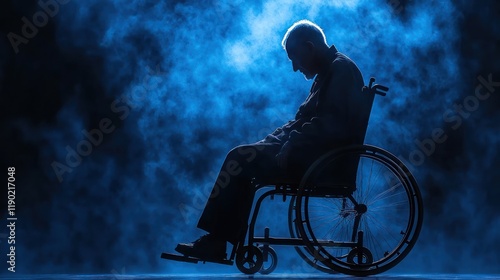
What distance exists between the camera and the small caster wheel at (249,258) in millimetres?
2791

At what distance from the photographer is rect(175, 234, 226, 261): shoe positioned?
2664 mm

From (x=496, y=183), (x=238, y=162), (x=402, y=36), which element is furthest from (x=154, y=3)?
(x=496, y=183)

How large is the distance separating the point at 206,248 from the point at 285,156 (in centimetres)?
48

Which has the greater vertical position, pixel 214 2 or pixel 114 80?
pixel 214 2

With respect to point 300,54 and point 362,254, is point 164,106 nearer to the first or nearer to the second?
point 300,54

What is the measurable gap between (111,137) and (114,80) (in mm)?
368

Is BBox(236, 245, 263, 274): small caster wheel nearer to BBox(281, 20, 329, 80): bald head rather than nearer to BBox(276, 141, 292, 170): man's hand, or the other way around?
BBox(276, 141, 292, 170): man's hand

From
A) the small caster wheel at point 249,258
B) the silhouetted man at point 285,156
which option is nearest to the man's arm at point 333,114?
the silhouetted man at point 285,156

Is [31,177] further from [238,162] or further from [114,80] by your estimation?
[238,162]

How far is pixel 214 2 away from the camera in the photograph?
4.38 metres

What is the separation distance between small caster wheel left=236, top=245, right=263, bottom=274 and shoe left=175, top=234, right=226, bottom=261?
4.2 inches

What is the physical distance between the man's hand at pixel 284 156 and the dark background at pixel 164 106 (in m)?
1.49

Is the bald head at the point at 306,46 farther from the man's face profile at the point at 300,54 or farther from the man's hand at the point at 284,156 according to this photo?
the man's hand at the point at 284,156

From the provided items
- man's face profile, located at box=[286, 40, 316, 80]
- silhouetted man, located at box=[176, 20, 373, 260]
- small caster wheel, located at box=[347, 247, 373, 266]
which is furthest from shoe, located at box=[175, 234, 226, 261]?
man's face profile, located at box=[286, 40, 316, 80]
